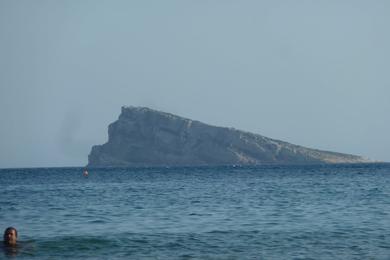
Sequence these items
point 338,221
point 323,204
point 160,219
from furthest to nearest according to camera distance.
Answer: point 323,204, point 160,219, point 338,221

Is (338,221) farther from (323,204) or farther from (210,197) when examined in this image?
(210,197)

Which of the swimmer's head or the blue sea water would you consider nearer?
the blue sea water

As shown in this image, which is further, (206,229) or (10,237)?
(206,229)

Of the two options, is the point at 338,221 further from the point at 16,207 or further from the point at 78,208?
the point at 16,207

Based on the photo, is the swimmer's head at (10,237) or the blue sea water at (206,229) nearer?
the blue sea water at (206,229)

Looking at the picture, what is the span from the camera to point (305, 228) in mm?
33875

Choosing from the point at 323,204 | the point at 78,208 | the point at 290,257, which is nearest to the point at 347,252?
the point at 290,257

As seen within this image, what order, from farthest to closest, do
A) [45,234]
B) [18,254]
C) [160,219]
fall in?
1. [160,219]
2. [45,234]
3. [18,254]

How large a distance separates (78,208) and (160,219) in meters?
10.7

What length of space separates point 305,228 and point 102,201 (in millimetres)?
24787

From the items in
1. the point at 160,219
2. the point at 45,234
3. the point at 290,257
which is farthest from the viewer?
the point at 160,219

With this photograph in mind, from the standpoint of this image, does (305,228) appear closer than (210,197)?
Yes

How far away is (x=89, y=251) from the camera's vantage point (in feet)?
95.0

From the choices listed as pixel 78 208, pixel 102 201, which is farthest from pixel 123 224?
pixel 102 201
